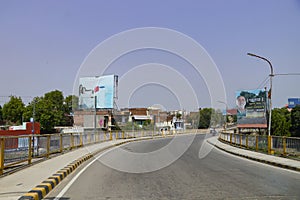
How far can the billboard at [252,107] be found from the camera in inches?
1898

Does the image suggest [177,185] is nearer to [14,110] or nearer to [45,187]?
[45,187]

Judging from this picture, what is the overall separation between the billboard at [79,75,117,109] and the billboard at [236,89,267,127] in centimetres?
1980

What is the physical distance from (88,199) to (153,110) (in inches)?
3442

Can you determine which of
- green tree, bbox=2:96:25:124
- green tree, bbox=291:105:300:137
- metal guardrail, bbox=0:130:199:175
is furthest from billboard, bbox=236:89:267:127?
green tree, bbox=2:96:25:124

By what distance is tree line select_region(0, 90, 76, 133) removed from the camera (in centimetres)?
7094

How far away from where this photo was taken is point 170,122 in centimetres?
10194

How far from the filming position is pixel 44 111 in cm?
7150

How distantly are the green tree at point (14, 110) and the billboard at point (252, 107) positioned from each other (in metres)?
49.9

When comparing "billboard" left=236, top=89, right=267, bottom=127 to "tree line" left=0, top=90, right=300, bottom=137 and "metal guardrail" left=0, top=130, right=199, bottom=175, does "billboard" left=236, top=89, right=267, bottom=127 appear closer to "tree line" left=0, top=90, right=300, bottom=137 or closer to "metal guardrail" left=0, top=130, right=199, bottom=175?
"tree line" left=0, top=90, right=300, bottom=137

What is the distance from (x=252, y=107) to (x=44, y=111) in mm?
42426

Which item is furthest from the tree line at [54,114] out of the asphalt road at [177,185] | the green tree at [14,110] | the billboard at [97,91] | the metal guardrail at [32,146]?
the asphalt road at [177,185]

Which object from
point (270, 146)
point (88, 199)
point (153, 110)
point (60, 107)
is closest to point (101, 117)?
point (60, 107)

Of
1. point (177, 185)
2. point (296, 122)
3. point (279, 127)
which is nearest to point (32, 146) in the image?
point (177, 185)

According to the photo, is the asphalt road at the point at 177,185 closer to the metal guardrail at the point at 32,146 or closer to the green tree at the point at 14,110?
the metal guardrail at the point at 32,146
